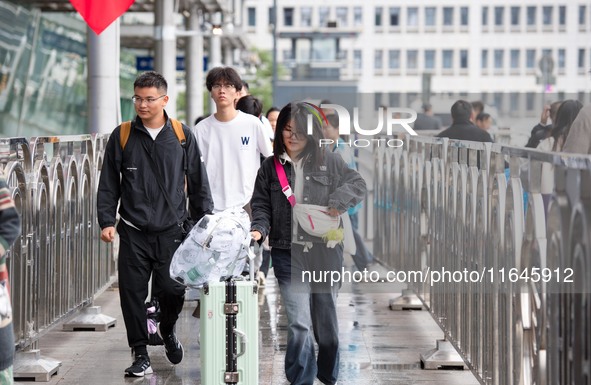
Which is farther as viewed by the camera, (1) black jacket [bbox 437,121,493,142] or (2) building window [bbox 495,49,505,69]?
(2) building window [bbox 495,49,505,69]

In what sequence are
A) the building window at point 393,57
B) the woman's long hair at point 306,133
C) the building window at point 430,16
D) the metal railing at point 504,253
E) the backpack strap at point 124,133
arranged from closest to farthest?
the metal railing at point 504,253 < the woman's long hair at point 306,133 < the backpack strap at point 124,133 < the building window at point 430,16 < the building window at point 393,57

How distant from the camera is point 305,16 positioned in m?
132

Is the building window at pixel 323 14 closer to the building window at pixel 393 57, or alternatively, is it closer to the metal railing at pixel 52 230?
the building window at pixel 393 57

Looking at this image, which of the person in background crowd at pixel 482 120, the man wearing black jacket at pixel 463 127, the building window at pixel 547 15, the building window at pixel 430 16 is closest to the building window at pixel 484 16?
the building window at pixel 430 16

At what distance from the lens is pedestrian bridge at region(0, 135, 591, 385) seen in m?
5.11

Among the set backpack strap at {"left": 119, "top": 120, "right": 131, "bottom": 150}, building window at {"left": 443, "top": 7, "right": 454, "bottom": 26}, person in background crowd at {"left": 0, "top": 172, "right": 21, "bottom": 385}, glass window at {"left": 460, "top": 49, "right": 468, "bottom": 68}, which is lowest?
person in background crowd at {"left": 0, "top": 172, "right": 21, "bottom": 385}

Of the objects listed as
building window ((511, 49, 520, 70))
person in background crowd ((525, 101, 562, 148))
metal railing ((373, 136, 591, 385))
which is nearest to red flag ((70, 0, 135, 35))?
metal railing ((373, 136, 591, 385))

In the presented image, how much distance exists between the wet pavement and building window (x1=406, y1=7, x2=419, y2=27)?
120401 millimetres

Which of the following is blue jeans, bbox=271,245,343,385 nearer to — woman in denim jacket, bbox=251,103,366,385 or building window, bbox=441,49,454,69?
woman in denim jacket, bbox=251,103,366,385

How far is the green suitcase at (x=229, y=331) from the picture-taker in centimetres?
703

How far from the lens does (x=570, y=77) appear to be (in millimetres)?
133500

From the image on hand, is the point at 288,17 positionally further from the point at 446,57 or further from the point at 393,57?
the point at 446,57

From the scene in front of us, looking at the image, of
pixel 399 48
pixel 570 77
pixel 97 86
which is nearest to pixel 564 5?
pixel 570 77

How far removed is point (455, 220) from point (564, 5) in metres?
131
